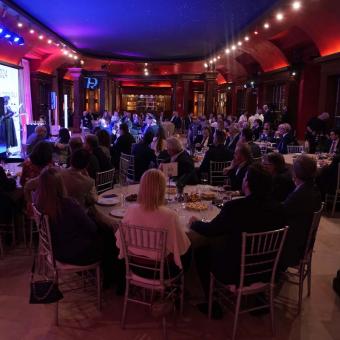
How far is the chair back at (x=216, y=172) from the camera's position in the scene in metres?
5.73

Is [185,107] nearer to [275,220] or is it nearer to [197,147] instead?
[197,147]

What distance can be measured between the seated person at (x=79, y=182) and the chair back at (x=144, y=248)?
1.00 meters

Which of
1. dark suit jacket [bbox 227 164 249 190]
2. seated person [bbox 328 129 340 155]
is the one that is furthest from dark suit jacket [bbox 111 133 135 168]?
seated person [bbox 328 129 340 155]

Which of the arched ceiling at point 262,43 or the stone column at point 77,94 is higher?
the arched ceiling at point 262,43

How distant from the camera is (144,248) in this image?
2.62 metres

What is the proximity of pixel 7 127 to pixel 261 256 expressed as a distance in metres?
11.0

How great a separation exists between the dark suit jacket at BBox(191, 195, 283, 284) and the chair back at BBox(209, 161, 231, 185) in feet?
9.87

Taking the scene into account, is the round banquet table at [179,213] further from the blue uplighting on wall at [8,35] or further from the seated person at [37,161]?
the blue uplighting on wall at [8,35]

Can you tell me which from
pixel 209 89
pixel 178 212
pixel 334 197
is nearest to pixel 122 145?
pixel 334 197

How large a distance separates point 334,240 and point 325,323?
2078 mm

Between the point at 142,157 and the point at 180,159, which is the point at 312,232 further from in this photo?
the point at 142,157

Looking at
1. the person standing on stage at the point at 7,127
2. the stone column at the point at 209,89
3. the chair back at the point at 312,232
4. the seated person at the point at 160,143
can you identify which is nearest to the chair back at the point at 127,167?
the seated person at the point at 160,143

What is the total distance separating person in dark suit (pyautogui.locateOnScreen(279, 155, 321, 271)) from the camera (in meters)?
3.02

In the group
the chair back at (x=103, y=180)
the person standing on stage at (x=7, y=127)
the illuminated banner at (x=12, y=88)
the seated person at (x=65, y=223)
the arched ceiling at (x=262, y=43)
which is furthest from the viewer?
the illuminated banner at (x=12, y=88)
